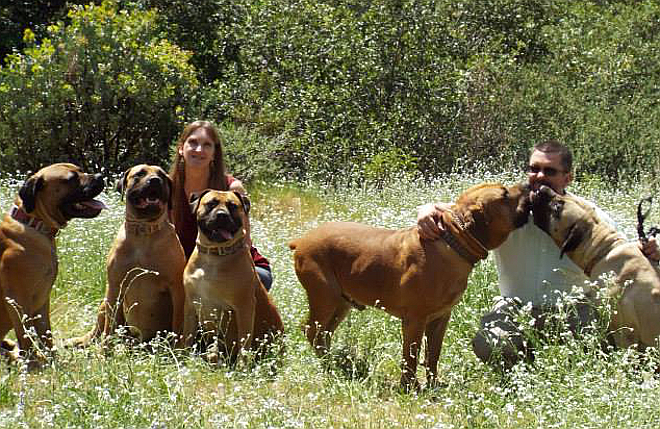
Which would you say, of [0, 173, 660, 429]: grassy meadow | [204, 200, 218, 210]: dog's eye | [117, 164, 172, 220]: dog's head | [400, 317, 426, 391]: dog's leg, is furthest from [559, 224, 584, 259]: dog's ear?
[117, 164, 172, 220]: dog's head

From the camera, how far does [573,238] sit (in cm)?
497

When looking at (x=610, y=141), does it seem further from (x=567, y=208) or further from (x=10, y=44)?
(x=10, y=44)

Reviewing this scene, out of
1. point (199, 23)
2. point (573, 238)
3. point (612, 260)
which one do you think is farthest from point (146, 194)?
point (199, 23)

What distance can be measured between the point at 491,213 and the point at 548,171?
70cm

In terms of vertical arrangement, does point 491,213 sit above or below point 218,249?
above

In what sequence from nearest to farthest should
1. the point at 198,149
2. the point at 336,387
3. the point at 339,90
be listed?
the point at 336,387 < the point at 198,149 < the point at 339,90

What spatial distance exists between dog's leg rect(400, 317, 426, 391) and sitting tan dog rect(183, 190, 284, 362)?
79 cm

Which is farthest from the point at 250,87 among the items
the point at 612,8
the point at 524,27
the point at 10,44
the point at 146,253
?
the point at 612,8

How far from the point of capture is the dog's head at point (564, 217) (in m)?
4.95

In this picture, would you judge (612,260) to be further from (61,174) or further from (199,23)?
(199,23)

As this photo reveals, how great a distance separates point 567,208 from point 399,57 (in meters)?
8.49

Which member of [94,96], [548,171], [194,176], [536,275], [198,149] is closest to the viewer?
[548,171]

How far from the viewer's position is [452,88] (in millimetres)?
13383

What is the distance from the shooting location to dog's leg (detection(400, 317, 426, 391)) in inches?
184
